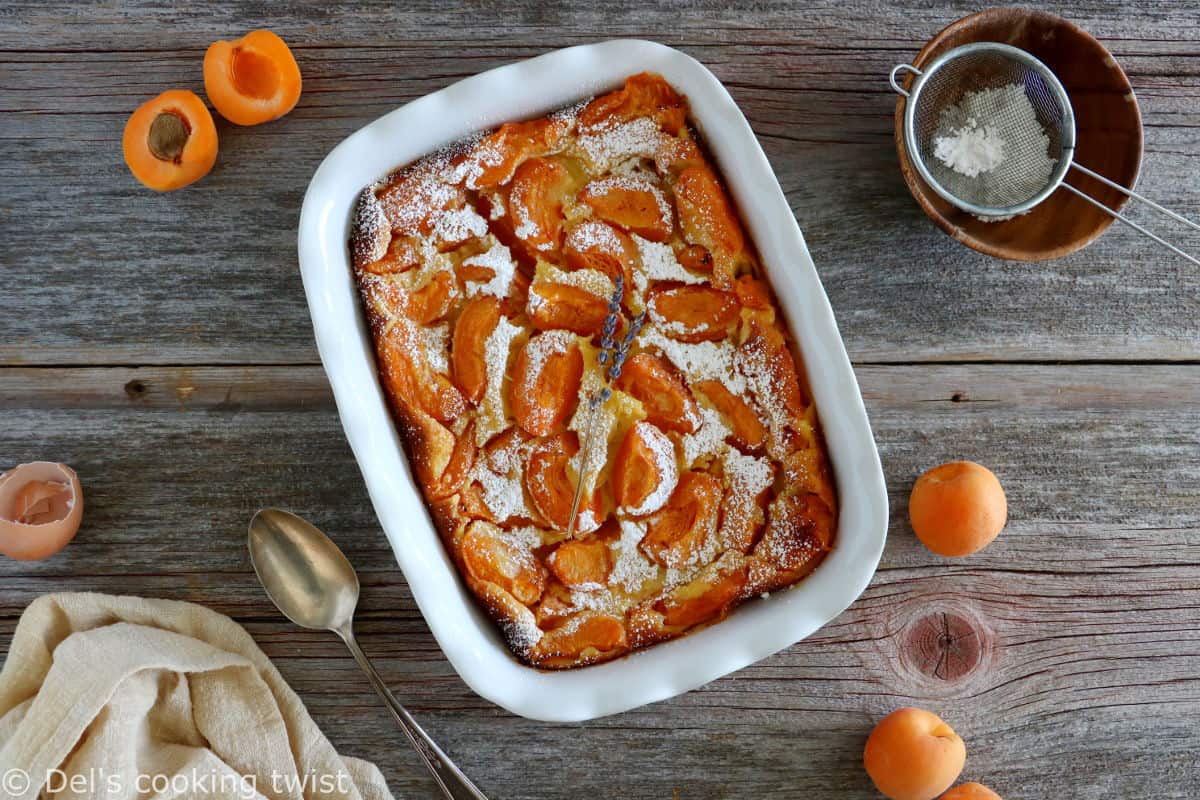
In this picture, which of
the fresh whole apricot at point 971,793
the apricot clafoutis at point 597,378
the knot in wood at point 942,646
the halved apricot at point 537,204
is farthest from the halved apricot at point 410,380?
the fresh whole apricot at point 971,793

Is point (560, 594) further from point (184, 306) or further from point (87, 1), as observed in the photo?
point (87, 1)

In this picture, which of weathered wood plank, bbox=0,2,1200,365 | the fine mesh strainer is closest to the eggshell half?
weathered wood plank, bbox=0,2,1200,365

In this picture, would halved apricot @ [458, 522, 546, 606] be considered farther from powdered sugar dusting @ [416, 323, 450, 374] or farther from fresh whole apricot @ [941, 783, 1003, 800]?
fresh whole apricot @ [941, 783, 1003, 800]

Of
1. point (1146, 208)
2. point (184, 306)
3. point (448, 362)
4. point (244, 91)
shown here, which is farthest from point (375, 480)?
point (1146, 208)

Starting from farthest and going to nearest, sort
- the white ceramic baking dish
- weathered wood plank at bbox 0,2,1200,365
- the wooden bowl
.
Result: weathered wood plank at bbox 0,2,1200,365
the wooden bowl
the white ceramic baking dish

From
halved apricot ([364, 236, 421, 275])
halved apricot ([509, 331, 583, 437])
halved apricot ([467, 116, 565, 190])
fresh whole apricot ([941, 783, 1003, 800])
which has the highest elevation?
halved apricot ([467, 116, 565, 190])

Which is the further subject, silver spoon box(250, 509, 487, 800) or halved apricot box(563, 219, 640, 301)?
silver spoon box(250, 509, 487, 800)
